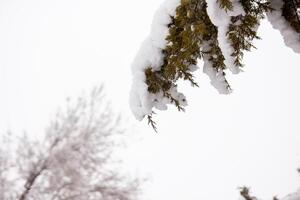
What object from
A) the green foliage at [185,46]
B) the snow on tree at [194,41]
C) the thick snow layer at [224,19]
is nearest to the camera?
the thick snow layer at [224,19]

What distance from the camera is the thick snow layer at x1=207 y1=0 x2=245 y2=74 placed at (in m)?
1.66

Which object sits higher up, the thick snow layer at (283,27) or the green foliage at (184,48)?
the green foliage at (184,48)

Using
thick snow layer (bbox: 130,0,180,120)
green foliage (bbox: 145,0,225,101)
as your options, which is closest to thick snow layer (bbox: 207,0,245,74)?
green foliage (bbox: 145,0,225,101)

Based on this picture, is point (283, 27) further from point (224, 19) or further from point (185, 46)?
point (185, 46)

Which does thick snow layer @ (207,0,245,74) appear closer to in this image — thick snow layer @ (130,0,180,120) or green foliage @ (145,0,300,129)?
green foliage @ (145,0,300,129)

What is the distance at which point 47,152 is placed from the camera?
40.3 ft

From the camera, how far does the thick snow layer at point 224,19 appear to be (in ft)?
5.45

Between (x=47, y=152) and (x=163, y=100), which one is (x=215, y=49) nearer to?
(x=163, y=100)

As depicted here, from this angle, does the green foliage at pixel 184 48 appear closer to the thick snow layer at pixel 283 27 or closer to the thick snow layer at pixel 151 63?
the thick snow layer at pixel 151 63

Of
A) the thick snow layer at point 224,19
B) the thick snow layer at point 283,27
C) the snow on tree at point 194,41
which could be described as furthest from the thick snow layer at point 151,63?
the thick snow layer at point 283,27

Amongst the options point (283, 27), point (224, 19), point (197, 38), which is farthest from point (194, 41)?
point (283, 27)

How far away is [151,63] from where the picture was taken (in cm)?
219

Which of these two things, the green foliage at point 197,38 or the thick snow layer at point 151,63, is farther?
the thick snow layer at point 151,63

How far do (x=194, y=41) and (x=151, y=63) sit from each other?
13.4 inches
